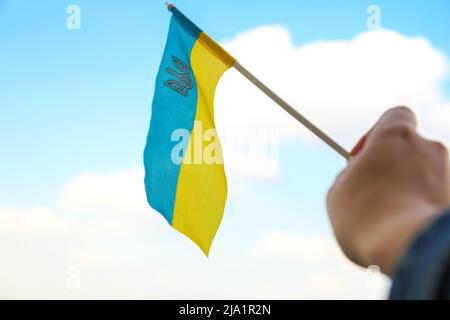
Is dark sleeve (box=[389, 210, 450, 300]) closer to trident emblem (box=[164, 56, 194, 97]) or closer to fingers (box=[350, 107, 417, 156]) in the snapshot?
fingers (box=[350, 107, 417, 156])

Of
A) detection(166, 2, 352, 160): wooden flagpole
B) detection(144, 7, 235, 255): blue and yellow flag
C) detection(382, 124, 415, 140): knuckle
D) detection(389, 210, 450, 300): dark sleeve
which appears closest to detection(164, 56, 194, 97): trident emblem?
detection(144, 7, 235, 255): blue and yellow flag

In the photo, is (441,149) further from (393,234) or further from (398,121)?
(393,234)

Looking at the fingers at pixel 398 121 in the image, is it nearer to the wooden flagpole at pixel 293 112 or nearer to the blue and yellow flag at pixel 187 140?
the wooden flagpole at pixel 293 112

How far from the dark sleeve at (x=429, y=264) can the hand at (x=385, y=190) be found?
0.19 metres

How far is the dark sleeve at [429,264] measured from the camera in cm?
31

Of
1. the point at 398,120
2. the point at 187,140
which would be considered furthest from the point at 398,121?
the point at 187,140

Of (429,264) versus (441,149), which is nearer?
(429,264)

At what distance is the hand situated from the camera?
588 millimetres

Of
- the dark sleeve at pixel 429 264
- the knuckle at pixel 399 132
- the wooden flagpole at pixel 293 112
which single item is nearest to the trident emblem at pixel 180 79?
the wooden flagpole at pixel 293 112

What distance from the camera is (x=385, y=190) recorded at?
2.17 ft

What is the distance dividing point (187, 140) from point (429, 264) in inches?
142

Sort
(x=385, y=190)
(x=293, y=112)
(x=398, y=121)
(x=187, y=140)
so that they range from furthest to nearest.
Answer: (x=187, y=140) < (x=293, y=112) < (x=398, y=121) < (x=385, y=190)

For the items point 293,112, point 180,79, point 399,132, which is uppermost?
point 180,79
